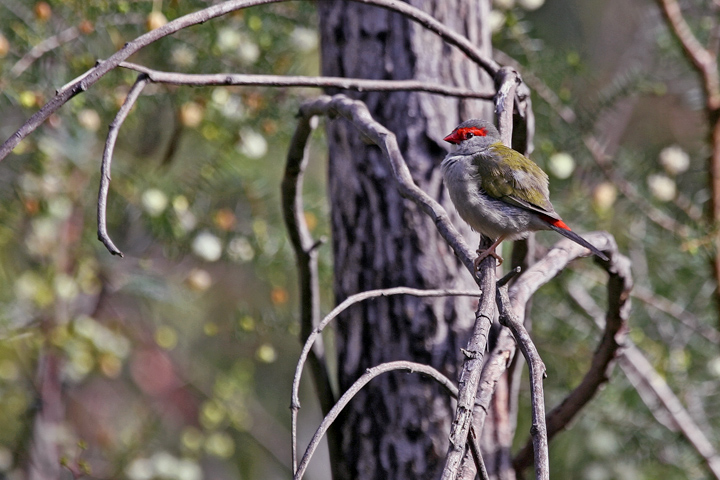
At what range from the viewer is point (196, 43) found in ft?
10.6

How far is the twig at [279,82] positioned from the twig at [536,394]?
66 centimetres

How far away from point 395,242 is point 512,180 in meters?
0.36

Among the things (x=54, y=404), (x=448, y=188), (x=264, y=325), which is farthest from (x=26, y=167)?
(x=448, y=188)

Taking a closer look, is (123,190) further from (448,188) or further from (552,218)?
(552,218)

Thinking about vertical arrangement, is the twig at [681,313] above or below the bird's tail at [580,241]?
above

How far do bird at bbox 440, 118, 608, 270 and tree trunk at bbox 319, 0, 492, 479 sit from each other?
5.2 inches

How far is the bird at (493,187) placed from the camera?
192cm

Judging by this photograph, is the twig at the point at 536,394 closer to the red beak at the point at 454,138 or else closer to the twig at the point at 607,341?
the twig at the point at 607,341

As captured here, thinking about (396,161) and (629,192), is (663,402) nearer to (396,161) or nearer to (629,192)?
(629,192)

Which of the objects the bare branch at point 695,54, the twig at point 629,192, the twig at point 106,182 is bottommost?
the twig at point 106,182

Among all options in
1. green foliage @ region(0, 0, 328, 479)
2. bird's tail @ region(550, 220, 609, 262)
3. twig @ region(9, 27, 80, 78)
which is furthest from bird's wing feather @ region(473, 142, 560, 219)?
twig @ region(9, 27, 80, 78)

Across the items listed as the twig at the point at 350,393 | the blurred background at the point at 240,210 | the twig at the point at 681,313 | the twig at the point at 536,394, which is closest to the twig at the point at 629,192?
the blurred background at the point at 240,210

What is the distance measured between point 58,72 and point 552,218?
220 centimetres

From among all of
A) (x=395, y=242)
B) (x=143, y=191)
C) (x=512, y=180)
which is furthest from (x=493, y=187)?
(x=143, y=191)
